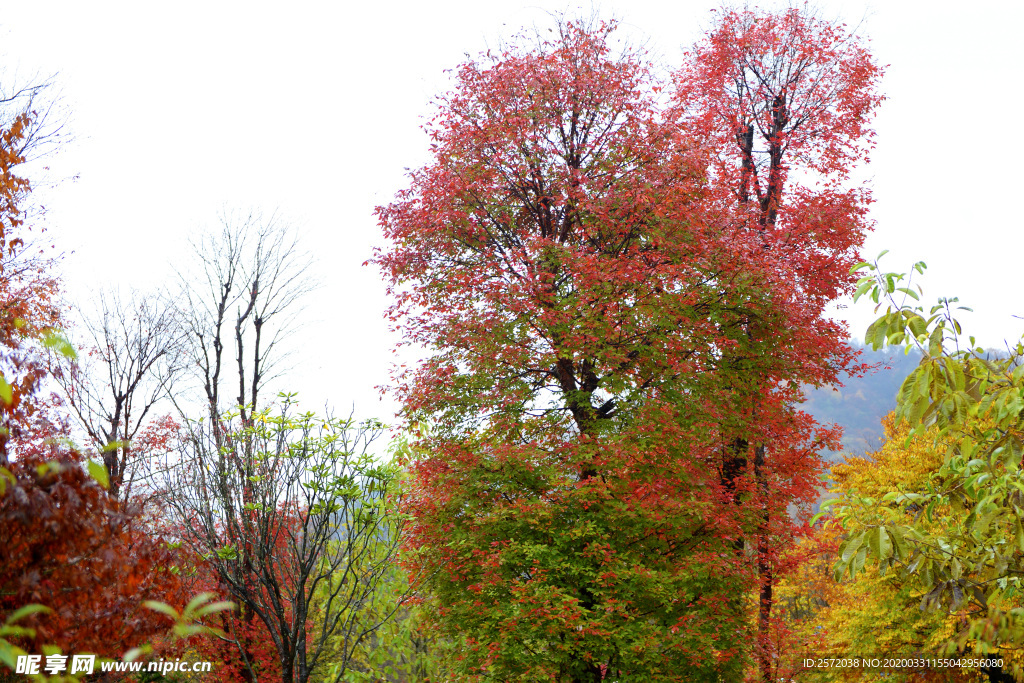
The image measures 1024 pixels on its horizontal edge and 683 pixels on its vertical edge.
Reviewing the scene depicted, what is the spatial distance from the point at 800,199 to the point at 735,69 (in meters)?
3.88

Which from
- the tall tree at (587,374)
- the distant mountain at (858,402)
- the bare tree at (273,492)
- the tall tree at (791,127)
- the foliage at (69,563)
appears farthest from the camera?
the distant mountain at (858,402)

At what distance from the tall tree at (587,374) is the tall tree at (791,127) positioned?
992 mm

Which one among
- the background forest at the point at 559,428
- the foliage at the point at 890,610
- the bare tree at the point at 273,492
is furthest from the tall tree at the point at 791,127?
the bare tree at the point at 273,492

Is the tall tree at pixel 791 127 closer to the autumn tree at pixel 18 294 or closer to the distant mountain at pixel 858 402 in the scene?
the autumn tree at pixel 18 294

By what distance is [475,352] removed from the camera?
37.3ft


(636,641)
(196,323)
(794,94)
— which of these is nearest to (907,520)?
(636,641)

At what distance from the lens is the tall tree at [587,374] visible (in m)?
9.88

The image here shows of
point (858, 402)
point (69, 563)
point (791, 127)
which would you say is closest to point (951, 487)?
point (69, 563)

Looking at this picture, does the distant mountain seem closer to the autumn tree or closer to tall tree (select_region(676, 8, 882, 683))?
tall tree (select_region(676, 8, 882, 683))

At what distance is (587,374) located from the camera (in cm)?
1180

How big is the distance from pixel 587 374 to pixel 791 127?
9.22 meters

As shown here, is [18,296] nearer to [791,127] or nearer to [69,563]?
[69,563]

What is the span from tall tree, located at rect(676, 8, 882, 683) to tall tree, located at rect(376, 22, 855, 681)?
992 mm

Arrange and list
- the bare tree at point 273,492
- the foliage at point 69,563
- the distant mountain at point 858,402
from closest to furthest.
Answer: the foliage at point 69,563, the bare tree at point 273,492, the distant mountain at point 858,402
